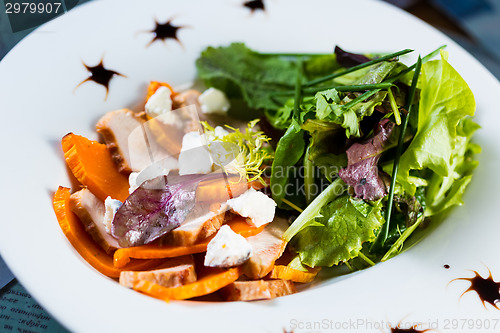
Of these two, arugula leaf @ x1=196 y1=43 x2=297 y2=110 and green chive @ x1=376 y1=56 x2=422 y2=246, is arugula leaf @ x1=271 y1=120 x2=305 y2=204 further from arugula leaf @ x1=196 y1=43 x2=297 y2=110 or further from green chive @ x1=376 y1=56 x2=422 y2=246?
arugula leaf @ x1=196 y1=43 x2=297 y2=110

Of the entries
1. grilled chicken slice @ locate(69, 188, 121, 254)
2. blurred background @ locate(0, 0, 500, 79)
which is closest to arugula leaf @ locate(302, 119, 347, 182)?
grilled chicken slice @ locate(69, 188, 121, 254)

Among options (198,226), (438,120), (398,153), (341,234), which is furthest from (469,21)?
(198,226)

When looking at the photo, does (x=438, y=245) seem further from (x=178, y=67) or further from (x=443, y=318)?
(x=178, y=67)

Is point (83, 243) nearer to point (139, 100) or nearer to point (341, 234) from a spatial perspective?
point (139, 100)

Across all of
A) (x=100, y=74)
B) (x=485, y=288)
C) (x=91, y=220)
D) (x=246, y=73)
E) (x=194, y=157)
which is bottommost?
(x=485, y=288)

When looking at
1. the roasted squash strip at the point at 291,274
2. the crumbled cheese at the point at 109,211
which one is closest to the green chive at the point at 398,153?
the roasted squash strip at the point at 291,274

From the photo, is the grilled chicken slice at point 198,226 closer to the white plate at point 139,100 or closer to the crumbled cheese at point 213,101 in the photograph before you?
the white plate at point 139,100
